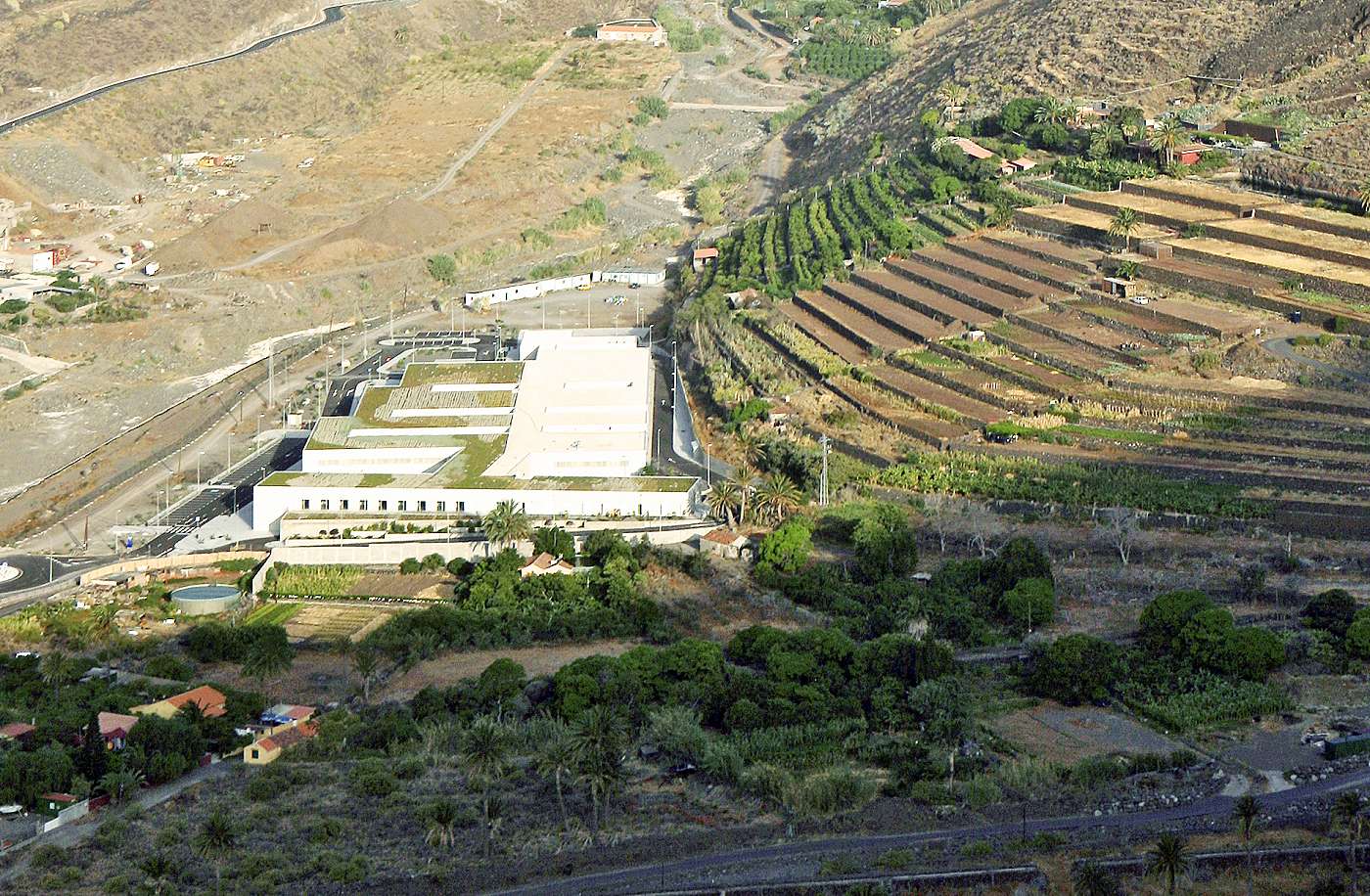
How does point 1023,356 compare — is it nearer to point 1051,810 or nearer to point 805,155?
point 1051,810

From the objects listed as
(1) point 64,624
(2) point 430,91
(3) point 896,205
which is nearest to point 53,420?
(1) point 64,624

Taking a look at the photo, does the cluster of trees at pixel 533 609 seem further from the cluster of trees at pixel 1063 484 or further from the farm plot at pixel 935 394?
the farm plot at pixel 935 394

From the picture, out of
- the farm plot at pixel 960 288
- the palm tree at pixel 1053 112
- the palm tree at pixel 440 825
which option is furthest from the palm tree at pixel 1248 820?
the palm tree at pixel 1053 112

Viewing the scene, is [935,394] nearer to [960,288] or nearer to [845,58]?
[960,288]

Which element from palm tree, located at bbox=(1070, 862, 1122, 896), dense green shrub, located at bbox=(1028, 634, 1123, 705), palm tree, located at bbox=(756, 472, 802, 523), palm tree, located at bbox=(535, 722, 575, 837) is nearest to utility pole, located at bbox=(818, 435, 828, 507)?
palm tree, located at bbox=(756, 472, 802, 523)

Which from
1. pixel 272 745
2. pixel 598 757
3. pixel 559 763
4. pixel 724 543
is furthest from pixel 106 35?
pixel 598 757

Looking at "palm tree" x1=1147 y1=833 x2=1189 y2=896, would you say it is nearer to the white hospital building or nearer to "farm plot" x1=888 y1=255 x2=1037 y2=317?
the white hospital building
